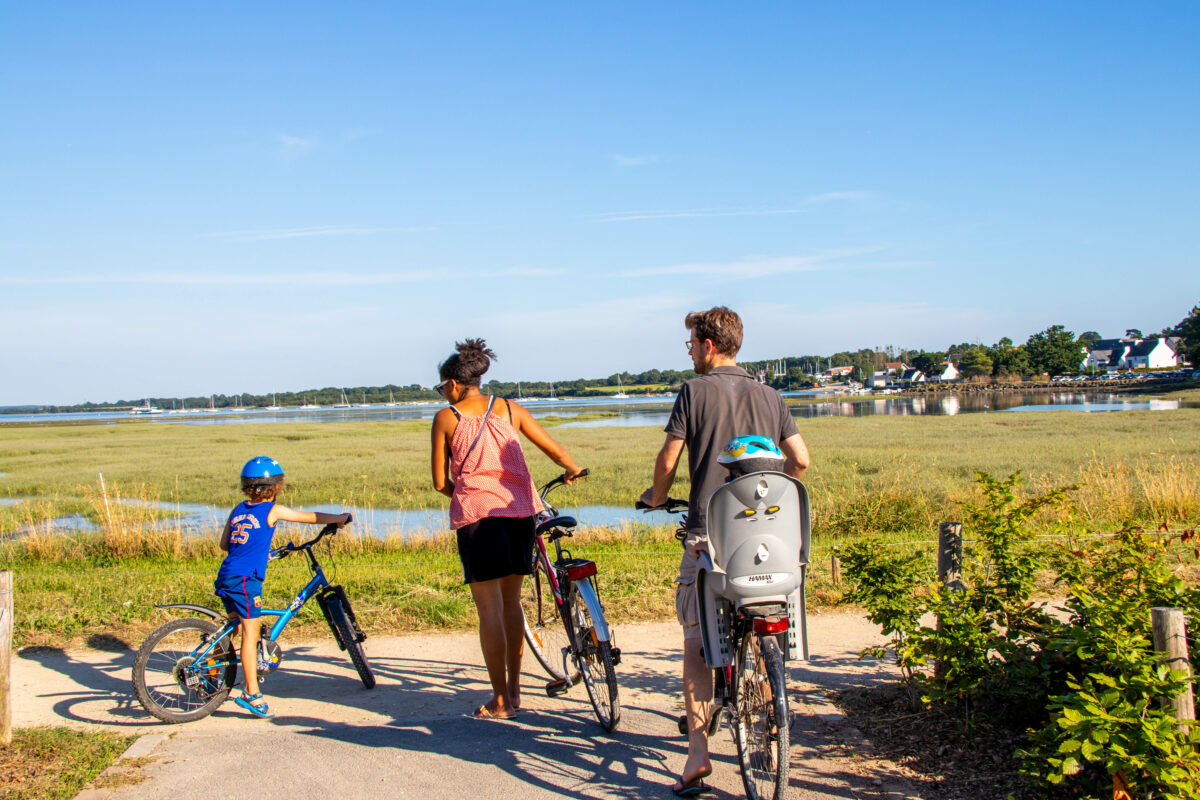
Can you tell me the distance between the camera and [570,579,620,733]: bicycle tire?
4508 mm

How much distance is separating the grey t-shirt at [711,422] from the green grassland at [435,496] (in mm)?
1978

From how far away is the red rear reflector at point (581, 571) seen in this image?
15.5ft

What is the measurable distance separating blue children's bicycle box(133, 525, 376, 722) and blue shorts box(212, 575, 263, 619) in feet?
0.40

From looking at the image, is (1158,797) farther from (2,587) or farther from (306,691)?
(2,587)

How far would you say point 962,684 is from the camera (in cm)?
407

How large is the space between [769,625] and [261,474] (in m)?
3.18

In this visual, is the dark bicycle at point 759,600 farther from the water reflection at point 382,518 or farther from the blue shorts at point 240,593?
the water reflection at point 382,518

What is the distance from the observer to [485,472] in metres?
4.81

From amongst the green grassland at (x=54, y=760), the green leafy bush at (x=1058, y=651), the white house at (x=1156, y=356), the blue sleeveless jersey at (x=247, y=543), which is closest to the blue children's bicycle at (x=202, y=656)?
the blue sleeveless jersey at (x=247, y=543)

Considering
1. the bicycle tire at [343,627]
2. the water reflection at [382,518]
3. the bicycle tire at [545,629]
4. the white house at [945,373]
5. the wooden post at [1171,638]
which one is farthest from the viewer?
the white house at [945,373]

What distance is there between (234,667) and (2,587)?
1329mm

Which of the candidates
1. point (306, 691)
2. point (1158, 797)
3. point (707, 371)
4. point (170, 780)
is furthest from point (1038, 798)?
point (306, 691)

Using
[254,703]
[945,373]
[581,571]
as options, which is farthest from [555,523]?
[945,373]

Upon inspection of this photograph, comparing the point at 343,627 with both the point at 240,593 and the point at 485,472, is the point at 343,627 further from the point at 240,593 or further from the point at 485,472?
the point at 485,472
